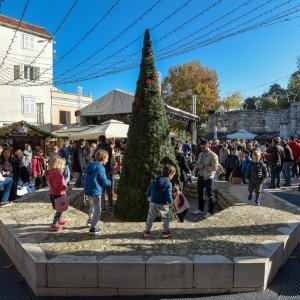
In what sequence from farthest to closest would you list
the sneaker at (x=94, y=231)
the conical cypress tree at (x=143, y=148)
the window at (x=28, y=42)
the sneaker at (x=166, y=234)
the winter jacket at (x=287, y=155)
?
the window at (x=28, y=42) → the winter jacket at (x=287, y=155) → the conical cypress tree at (x=143, y=148) → the sneaker at (x=94, y=231) → the sneaker at (x=166, y=234)

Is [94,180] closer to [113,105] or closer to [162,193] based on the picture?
[162,193]

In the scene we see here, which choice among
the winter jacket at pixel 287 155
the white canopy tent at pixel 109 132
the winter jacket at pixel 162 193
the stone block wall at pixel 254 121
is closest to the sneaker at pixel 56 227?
the winter jacket at pixel 162 193

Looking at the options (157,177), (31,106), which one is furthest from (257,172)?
(31,106)

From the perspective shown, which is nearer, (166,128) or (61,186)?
(61,186)

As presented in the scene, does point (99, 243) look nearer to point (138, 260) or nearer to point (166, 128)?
point (138, 260)

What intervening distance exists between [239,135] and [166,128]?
22.9 metres

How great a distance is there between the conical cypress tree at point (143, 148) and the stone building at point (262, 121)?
1324 inches

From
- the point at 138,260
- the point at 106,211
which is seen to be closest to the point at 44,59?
the point at 106,211

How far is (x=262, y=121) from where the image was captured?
40.3 m

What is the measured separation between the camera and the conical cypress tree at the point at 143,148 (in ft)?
22.2

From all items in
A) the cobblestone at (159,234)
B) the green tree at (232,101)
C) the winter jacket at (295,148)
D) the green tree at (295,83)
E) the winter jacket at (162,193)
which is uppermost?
the green tree at (295,83)

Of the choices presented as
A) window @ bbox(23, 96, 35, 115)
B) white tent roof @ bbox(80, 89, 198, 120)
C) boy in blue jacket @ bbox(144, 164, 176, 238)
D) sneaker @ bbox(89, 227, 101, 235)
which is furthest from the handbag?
window @ bbox(23, 96, 35, 115)

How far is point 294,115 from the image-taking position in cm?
3784

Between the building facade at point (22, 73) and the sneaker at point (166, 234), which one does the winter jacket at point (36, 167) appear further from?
the building facade at point (22, 73)
